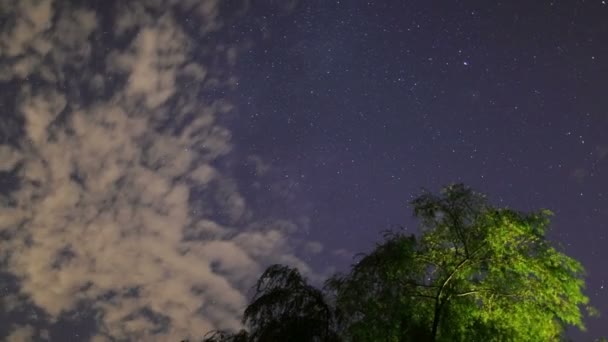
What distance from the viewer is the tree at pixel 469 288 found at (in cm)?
1859

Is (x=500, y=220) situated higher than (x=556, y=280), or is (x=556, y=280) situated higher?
(x=500, y=220)

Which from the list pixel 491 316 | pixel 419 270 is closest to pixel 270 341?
pixel 419 270

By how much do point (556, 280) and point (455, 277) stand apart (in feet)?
11.0

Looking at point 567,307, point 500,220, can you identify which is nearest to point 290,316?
point 500,220

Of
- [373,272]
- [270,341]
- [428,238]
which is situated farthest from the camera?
[428,238]

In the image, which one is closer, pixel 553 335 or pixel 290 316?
pixel 290 316

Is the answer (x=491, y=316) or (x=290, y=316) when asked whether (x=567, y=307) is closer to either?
(x=491, y=316)

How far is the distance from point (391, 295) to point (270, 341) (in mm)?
4517

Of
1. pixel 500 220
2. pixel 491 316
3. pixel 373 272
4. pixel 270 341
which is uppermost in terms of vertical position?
pixel 500 220

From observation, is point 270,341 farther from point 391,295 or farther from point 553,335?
point 553,335

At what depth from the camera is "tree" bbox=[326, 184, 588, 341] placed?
61.0 ft

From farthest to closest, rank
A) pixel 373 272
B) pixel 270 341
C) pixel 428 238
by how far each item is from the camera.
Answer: pixel 428 238, pixel 373 272, pixel 270 341

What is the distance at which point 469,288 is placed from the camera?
1978 centimetres

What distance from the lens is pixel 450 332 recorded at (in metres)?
18.9
